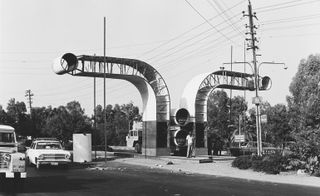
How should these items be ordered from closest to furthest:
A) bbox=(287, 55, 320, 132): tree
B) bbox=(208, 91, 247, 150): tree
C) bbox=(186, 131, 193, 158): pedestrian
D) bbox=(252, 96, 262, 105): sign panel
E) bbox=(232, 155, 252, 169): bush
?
bbox=(232, 155, 252, 169): bush
bbox=(252, 96, 262, 105): sign panel
bbox=(186, 131, 193, 158): pedestrian
bbox=(287, 55, 320, 132): tree
bbox=(208, 91, 247, 150): tree

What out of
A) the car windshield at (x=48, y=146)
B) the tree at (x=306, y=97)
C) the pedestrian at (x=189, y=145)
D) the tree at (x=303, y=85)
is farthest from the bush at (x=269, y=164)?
the tree at (x=303, y=85)

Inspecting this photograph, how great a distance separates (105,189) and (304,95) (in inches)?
1392

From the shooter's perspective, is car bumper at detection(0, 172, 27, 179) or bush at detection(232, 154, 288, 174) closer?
car bumper at detection(0, 172, 27, 179)

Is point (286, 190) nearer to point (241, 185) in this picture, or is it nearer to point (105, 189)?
point (241, 185)

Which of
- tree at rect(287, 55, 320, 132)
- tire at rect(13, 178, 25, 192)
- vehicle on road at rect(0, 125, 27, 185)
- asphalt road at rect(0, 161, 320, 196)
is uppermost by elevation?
tree at rect(287, 55, 320, 132)

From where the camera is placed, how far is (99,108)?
5084 inches

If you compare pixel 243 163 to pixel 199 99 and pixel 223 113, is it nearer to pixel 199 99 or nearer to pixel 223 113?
pixel 199 99

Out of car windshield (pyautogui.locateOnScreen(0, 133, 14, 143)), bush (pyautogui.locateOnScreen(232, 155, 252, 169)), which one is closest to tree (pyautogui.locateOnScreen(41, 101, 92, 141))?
bush (pyautogui.locateOnScreen(232, 155, 252, 169))

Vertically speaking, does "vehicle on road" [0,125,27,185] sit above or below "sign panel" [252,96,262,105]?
below

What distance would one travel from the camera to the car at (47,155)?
23.8 metres

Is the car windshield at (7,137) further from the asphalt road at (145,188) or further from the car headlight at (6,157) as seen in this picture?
the car headlight at (6,157)

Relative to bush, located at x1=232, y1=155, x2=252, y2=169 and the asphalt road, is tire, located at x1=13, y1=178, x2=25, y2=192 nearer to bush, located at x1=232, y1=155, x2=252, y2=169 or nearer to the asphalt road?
the asphalt road

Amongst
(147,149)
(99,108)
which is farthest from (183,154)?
(99,108)

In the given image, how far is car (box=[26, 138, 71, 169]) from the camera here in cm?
2381
